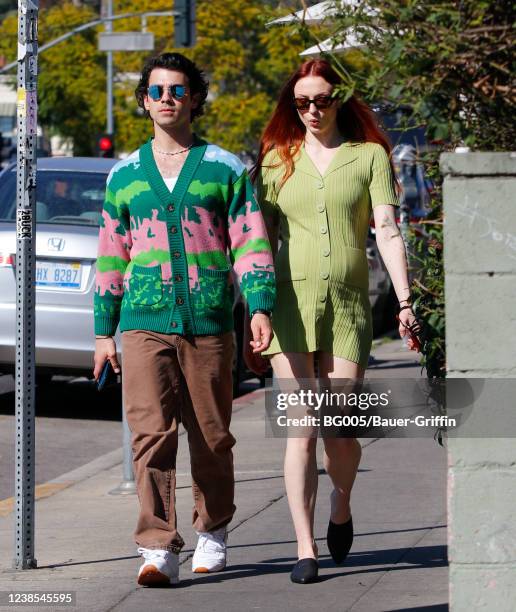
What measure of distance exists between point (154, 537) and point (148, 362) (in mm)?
651

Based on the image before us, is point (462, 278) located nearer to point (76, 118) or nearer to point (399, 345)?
point (399, 345)

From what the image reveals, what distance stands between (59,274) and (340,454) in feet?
15.7

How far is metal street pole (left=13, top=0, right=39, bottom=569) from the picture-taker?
5746 millimetres

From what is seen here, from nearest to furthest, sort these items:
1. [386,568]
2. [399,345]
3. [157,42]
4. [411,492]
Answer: [386,568] < [411,492] < [399,345] < [157,42]

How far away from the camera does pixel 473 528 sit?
3723 millimetres

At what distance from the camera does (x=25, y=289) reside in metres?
5.79

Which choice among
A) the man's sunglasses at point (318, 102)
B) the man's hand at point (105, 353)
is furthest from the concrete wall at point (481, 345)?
the man's hand at point (105, 353)

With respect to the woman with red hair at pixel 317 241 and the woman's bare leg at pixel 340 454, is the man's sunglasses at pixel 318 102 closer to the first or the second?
the woman with red hair at pixel 317 241

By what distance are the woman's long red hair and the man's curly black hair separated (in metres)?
0.29

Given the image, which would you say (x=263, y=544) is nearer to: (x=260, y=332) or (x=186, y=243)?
(x=260, y=332)

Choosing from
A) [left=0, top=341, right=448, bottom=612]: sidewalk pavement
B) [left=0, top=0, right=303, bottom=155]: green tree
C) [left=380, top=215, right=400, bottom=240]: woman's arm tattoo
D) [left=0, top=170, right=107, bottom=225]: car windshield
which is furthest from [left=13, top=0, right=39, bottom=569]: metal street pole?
[left=0, top=0, right=303, bottom=155]: green tree

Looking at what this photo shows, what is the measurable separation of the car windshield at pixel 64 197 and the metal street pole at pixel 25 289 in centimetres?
450

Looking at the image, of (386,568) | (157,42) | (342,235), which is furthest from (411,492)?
(157,42)

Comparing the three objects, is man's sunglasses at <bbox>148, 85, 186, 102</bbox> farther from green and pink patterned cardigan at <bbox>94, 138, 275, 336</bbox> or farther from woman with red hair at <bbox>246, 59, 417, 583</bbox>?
woman with red hair at <bbox>246, 59, 417, 583</bbox>
